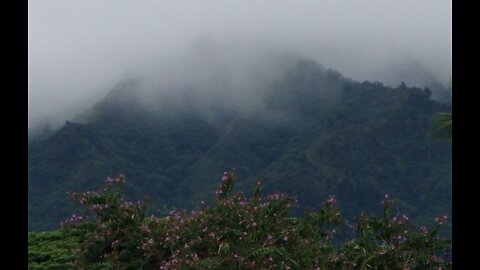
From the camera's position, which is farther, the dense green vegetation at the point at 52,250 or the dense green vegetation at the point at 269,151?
the dense green vegetation at the point at 269,151

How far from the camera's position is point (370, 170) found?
4169cm

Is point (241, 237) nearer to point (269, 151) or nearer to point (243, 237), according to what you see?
point (243, 237)

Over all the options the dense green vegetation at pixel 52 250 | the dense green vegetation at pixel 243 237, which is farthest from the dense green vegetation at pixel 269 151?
the dense green vegetation at pixel 243 237

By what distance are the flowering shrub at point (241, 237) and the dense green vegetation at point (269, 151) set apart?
2600 cm

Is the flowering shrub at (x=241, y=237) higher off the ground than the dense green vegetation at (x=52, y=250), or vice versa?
the flowering shrub at (x=241, y=237)

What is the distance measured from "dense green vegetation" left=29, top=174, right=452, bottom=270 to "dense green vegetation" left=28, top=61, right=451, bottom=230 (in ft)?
85.1

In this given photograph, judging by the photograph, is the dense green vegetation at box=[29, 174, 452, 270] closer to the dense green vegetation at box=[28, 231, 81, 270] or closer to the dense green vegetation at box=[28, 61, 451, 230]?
the dense green vegetation at box=[28, 231, 81, 270]

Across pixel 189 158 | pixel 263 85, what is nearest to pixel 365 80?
pixel 263 85

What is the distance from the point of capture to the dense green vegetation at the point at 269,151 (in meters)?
38.0

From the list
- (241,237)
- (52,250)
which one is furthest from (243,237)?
(52,250)

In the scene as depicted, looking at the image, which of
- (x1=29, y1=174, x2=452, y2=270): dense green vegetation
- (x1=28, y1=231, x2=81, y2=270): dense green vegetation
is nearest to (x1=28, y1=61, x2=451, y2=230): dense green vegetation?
(x1=28, y1=231, x2=81, y2=270): dense green vegetation

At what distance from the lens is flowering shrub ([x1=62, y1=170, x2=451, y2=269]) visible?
7.59m

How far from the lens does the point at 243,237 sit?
303 inches

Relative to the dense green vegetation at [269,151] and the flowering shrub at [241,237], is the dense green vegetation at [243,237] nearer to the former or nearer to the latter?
the flowering shrub at [241,237]
